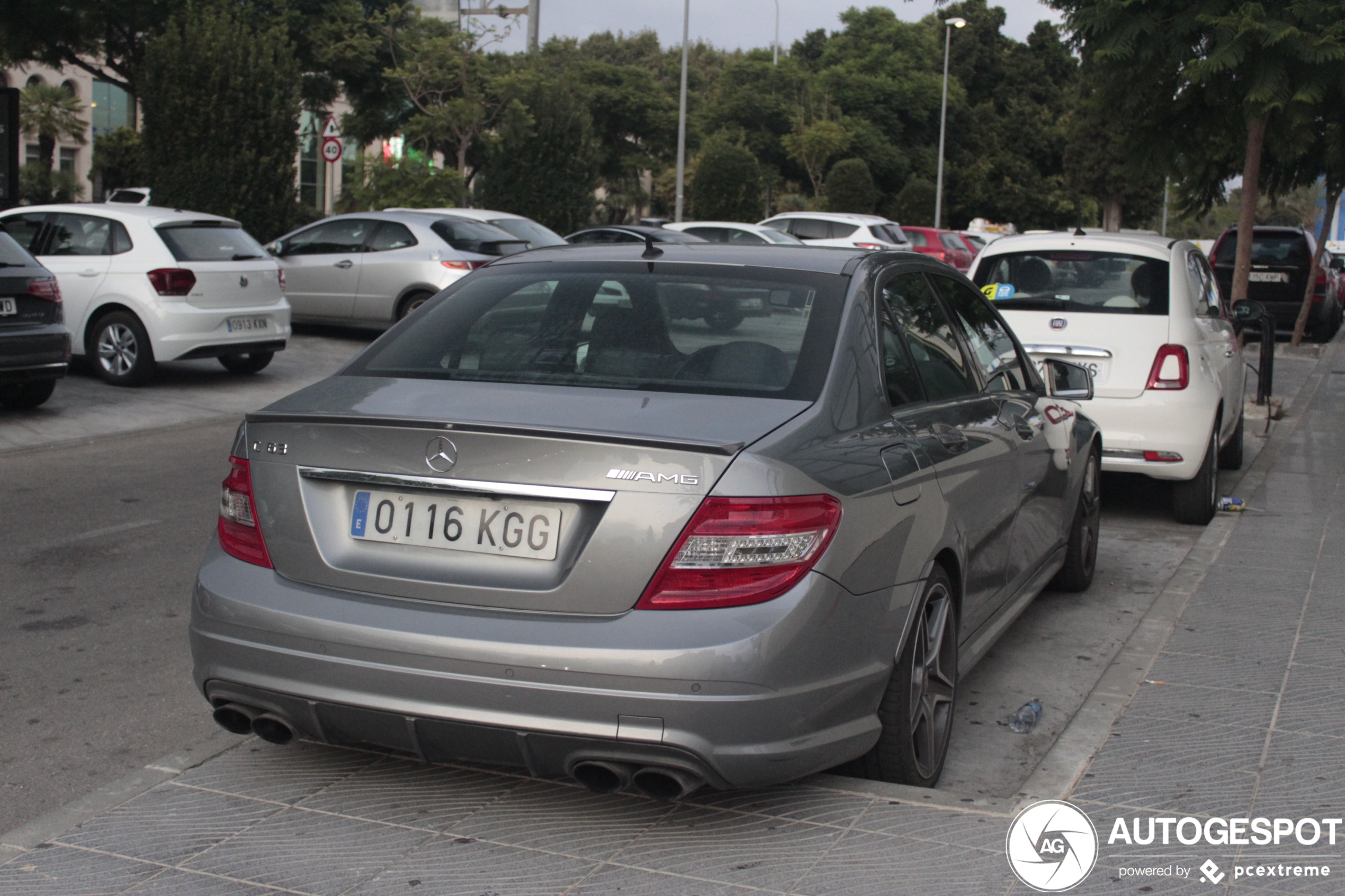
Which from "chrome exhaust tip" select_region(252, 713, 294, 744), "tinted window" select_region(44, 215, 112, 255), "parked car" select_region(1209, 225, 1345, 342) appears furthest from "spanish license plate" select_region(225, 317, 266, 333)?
"parked car" select_region(1209, 225, 1345, 342)

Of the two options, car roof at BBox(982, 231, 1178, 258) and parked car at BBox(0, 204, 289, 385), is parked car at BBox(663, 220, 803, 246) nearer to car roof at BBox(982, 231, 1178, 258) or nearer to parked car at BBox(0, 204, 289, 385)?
parked car at BBox(0, 204, 289, 385)

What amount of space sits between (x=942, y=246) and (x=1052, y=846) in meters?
31.6

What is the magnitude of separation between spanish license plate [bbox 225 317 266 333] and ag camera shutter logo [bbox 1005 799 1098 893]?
10840 millimetres

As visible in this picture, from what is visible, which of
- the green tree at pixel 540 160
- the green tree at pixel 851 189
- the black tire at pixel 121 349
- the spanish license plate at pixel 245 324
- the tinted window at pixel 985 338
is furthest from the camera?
the green tree at pixel 851 189

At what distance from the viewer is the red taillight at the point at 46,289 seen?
34.4 ft

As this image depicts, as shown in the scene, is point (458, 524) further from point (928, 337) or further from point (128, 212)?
point (128, 212)

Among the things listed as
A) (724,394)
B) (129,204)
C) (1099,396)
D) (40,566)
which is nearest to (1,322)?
(129,204)

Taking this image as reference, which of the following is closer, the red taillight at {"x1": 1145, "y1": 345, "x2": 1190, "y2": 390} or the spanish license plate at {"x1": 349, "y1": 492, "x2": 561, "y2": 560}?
the spanish license plate at {"x1": 349, "y1": 492, "x2": 561, "y2": 560}

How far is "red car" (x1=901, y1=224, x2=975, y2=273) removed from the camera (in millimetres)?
32997

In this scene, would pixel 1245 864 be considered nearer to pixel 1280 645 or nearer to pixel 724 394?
pixel 724 394

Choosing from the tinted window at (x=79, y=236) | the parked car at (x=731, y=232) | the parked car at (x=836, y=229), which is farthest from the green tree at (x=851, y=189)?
the tinted window at (x=79, y=236)

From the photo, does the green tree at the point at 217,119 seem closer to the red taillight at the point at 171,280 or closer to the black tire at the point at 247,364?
the black tire at the point at 247,364

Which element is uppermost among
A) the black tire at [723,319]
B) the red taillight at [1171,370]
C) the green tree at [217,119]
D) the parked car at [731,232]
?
the green tree at [217,119]

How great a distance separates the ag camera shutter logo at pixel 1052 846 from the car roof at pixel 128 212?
36.4 ft
